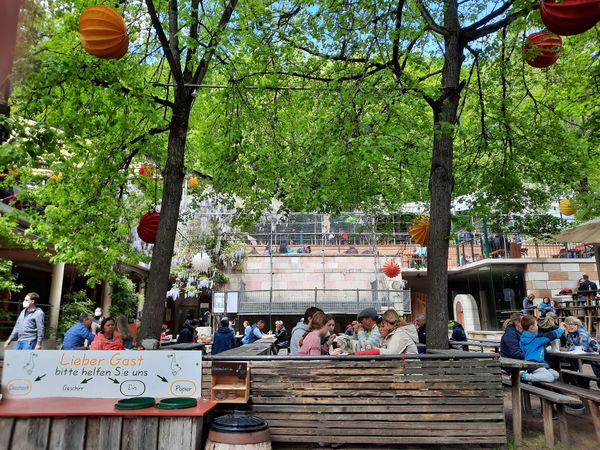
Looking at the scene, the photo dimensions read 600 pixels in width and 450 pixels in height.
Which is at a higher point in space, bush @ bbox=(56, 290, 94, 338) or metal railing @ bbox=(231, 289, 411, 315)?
metal railing @ bbox=(231, 289, 411, 315)

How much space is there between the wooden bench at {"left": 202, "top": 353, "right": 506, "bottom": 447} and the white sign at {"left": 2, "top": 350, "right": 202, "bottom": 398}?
0.59 m

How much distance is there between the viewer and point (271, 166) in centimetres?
1026

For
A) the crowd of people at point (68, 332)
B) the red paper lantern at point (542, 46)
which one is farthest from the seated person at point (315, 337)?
the red paper lantern at point (542, 46)

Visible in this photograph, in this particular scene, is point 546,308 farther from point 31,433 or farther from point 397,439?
point 31,433

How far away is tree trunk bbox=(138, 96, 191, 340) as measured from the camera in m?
6.79

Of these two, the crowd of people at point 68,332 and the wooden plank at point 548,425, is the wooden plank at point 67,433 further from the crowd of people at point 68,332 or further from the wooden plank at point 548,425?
the wooden plank at point 548,425

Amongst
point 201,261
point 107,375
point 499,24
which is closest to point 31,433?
point 107,375

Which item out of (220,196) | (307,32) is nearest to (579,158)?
(307,32)

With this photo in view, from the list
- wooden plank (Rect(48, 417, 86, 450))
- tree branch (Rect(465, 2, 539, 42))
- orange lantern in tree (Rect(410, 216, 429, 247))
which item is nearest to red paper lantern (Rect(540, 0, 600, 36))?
tree branch (Rect(465, 2, 539, 42))

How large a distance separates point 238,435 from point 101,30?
441 centimetres

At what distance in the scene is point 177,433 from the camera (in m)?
3.96

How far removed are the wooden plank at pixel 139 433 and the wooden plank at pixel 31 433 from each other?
2.26ft

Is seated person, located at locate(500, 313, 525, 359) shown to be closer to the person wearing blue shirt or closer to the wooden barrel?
the wooden barrel

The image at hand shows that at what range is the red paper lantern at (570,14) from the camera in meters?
4.05
